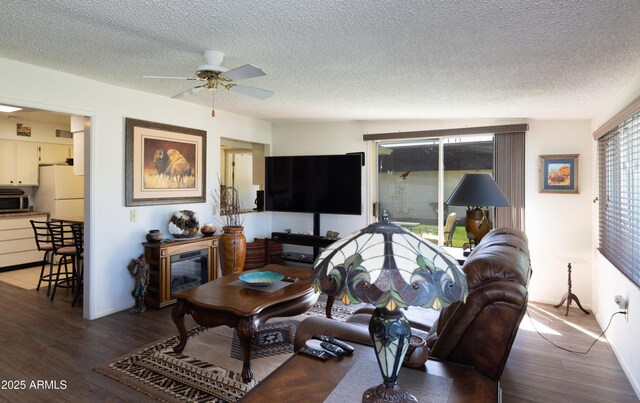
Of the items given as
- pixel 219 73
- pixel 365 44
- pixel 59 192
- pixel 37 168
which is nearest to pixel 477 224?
pixel 365 44

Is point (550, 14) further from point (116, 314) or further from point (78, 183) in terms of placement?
point (78, 183)

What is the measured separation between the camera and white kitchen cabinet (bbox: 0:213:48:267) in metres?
5.63

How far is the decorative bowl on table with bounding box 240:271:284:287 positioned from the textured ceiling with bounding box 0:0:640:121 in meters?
1.73

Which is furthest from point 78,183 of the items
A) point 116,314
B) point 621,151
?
point 621,151

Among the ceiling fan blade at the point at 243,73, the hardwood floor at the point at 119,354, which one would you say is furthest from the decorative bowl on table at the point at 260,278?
the ceiling fan blade at the point at 243,73

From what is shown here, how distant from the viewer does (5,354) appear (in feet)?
9.65

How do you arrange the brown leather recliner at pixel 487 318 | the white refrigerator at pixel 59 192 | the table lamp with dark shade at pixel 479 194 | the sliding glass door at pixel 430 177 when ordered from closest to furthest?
the brown leather recliner at pixel 487 318
the table lamp with dark shade at pixel 479 194
the sliding glass door at pixel 430 177
the white refrigerator at pixel 59 192

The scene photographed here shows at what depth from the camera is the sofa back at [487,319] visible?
1.48 metres

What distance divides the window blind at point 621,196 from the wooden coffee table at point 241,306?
2448 mm

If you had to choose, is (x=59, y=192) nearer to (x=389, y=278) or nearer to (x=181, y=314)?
(x=181, y=314)

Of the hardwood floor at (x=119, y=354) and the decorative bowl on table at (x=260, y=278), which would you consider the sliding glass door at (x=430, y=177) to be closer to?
the hardwood floor at (x=119, y=354)

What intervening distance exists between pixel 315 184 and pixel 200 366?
9.95 ft

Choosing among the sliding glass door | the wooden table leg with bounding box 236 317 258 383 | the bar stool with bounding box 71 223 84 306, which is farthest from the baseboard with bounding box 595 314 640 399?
the bar stool with bounding box 71 223 84 306

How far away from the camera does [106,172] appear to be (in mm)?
3793
